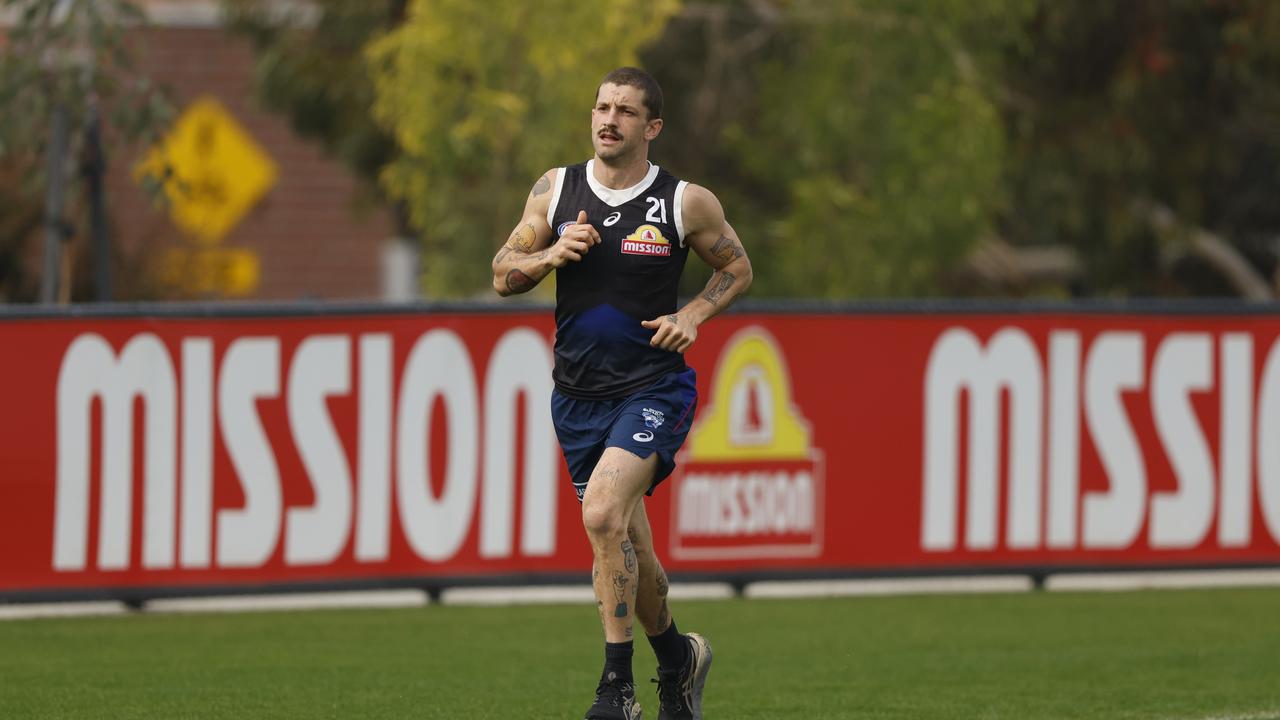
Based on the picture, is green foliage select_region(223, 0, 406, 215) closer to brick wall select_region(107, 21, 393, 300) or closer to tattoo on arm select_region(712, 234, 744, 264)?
brick wall select_region(107, 21, 393, 300)

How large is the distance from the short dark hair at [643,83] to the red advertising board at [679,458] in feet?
15.9

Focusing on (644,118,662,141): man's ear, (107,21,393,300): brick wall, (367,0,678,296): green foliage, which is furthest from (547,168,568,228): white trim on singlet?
(107,21,393,300): brick wall

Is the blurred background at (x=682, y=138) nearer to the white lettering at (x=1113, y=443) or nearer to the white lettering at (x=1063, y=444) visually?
the white lettering at (x=1063, y=444)

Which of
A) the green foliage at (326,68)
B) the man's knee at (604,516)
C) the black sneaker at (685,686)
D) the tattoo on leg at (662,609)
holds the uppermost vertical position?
the green foliage at (326,68)

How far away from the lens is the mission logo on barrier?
42.5ft

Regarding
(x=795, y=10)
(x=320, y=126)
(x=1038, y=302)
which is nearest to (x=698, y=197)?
(x=1038, y=302)

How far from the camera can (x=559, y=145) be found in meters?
19.3

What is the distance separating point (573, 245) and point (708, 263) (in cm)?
54

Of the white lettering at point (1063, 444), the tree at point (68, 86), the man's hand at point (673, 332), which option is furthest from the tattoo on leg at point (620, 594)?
the tree at point (68, 86)

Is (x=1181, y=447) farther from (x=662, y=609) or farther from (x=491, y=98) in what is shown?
(x=491, y=98)

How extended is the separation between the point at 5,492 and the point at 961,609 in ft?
17.4

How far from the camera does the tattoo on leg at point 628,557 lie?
7.87m

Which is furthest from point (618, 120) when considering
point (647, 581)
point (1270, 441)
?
point (1270, 441)

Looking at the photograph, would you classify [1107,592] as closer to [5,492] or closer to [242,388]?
[242,388]
